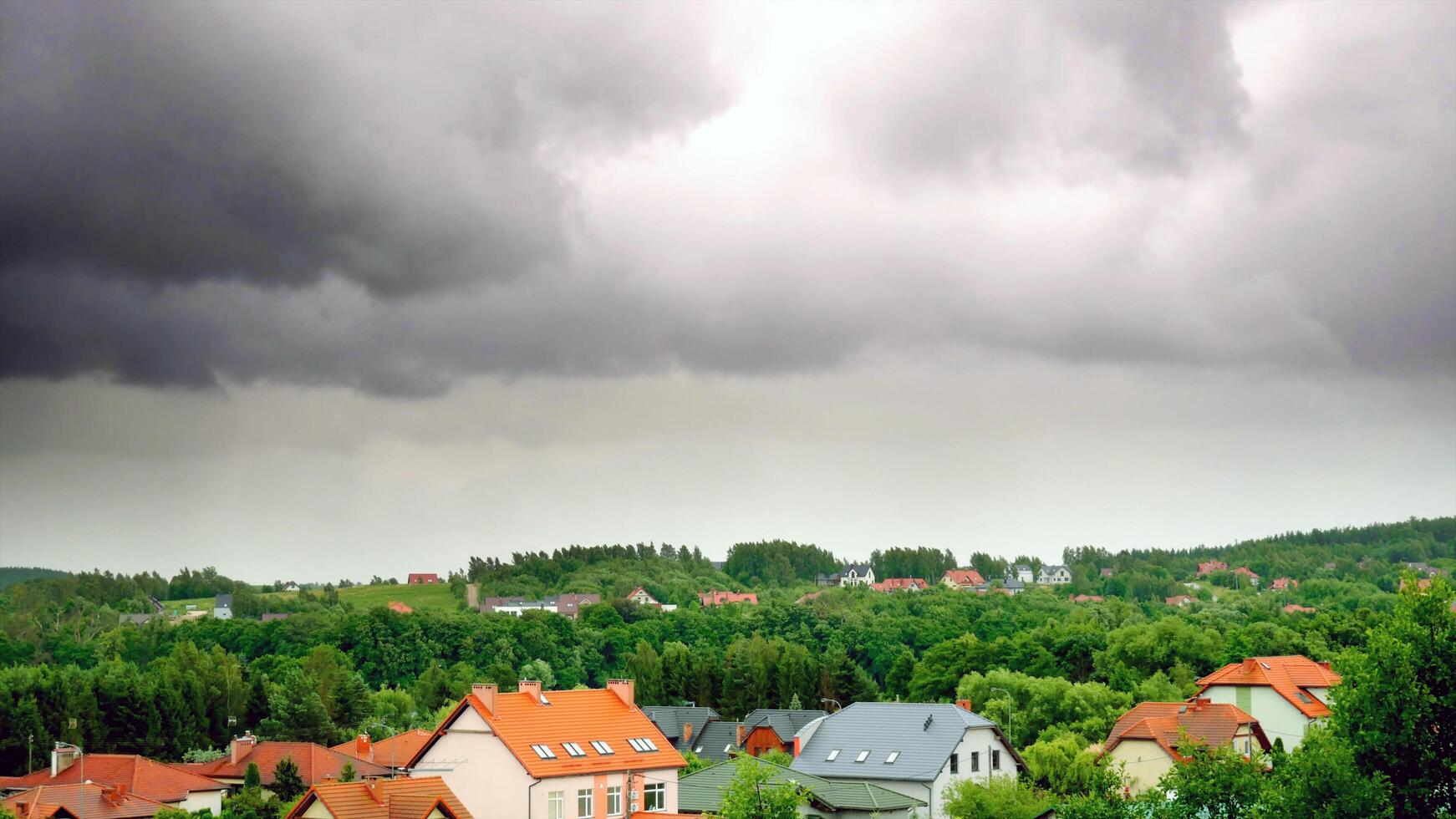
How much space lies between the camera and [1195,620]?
153m

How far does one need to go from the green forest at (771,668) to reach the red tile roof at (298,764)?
19284 millimetres

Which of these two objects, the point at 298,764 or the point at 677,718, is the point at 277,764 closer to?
the point at 298,764

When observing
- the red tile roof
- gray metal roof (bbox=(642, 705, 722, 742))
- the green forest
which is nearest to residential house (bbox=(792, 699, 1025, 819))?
the green forest

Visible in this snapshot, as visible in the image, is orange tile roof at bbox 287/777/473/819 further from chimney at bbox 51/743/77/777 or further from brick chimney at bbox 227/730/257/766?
brick chimney at bbox 227/730/257/766

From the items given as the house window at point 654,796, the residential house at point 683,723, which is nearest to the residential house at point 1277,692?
the residential house at point 683,723

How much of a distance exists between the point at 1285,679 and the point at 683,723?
131ft

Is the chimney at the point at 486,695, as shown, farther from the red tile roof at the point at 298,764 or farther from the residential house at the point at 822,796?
the red tile roof at the point at 298,764

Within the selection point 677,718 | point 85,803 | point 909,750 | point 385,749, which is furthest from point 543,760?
point 677,718

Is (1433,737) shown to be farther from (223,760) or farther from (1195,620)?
(1195,620)

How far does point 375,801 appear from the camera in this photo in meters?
46.8

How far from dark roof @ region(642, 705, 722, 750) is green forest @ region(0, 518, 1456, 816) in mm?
16673

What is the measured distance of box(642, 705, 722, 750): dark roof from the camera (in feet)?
329

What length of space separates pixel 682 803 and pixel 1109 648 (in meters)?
62.0

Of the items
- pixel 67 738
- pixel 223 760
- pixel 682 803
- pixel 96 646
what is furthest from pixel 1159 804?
pixel 96 646
